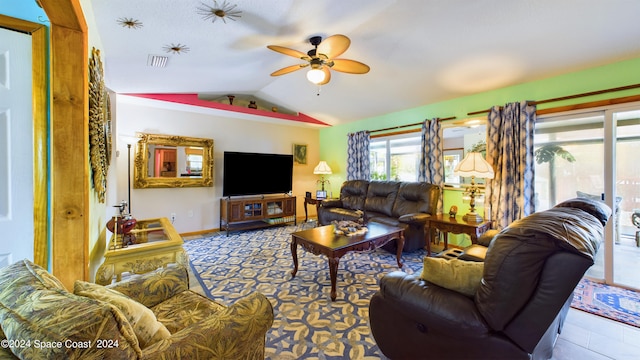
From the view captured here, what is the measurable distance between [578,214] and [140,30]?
3.28 m

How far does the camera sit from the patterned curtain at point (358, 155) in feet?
17.2

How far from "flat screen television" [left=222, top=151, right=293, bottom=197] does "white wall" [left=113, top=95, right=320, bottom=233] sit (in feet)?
0.49

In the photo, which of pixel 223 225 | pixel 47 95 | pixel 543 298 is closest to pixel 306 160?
pixel 223 225

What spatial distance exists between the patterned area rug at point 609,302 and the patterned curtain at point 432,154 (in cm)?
181

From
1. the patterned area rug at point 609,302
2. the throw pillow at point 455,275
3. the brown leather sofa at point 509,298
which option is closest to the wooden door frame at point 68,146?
the brown leather sofa at point 509,298

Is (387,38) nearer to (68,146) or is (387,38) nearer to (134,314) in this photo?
(68,146)

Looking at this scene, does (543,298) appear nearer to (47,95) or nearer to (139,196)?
(47,95)

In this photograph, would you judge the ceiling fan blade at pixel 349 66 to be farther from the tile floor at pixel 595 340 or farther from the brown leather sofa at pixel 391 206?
the tile floor at pixel 595 340

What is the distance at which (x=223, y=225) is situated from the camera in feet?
15.9

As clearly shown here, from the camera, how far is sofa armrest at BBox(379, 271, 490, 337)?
3.88 feet

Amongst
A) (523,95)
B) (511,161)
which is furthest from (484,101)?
(511,161)

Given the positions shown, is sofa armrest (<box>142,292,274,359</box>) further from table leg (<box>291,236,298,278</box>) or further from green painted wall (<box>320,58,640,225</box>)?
green painted wall (<box>320,58,640,225</box>)

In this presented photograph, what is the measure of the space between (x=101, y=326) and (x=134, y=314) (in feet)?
1.20

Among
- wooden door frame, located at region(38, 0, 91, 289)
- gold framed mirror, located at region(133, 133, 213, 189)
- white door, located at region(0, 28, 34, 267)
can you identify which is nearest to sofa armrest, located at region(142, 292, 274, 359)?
wooden door frame, located at region(38, 0, 91, 289)
